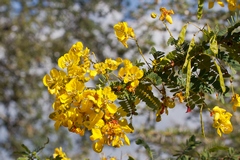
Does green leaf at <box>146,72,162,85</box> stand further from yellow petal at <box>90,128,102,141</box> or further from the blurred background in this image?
the blurred background

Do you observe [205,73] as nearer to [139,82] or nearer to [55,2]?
[139,82]

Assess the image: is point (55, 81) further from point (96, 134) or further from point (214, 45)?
point (214, 45)

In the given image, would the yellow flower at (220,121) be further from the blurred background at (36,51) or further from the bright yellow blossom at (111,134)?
the blurred background at (36,51)

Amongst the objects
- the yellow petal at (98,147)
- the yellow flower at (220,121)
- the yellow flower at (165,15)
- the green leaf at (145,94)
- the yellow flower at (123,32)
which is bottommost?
the yellow petal at (98,147)

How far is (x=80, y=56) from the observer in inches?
25.7

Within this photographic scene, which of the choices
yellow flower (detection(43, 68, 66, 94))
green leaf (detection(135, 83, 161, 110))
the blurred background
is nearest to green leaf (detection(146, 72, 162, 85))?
green leaf (detection(135, 83, 161, 110))

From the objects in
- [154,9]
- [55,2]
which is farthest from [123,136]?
[55,2]

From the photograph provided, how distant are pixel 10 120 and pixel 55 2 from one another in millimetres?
1504

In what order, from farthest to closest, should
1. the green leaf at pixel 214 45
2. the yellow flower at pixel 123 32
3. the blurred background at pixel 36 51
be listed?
the blurred background at pixel 36 51
the yellow flower at pixel 123 32
the green leaf at pixel 214 45

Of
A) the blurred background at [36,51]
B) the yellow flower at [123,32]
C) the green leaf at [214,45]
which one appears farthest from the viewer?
the blurred background at [36,51]

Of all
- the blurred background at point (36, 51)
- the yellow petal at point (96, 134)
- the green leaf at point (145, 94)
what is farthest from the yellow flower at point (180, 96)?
the blurred background at point (36, 51)

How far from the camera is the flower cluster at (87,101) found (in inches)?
23.6

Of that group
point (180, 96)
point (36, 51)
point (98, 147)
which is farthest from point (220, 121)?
point (36, 51)

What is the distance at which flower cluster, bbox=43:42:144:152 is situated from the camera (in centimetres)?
60
